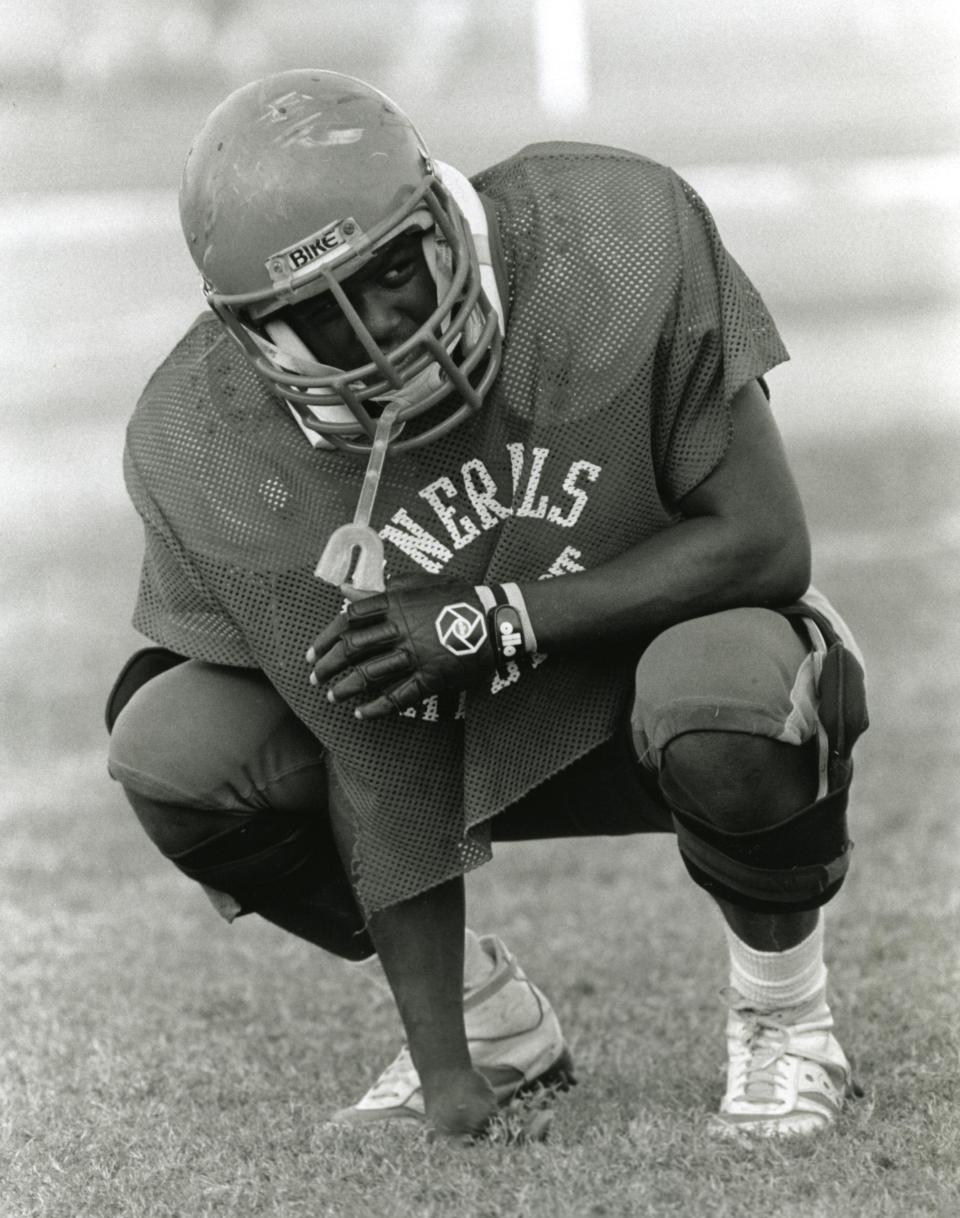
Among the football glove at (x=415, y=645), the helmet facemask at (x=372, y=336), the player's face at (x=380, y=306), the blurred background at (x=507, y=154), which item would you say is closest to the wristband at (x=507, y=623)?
the football glove at (x=415, y=645)

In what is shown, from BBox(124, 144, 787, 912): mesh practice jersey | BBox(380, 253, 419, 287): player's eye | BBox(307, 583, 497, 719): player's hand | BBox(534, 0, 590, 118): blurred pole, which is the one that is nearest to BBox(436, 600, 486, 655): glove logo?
BBox(307, 583, 497, 719): player's hand

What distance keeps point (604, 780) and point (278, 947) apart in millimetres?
1361

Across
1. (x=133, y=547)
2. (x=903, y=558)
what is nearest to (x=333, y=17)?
(x=133, y=547)

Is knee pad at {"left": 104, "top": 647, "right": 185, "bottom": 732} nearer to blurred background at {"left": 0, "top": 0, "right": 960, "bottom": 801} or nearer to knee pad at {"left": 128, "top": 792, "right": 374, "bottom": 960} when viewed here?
knee pad at {"left": 128, "top": 792, "right": 374, "bottom": 960}

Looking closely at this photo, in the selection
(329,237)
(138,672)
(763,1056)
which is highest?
(329,237)

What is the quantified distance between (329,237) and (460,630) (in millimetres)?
524

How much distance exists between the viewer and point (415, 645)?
2426 millimetres

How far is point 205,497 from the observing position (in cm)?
267

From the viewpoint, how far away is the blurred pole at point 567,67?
33.5 feet

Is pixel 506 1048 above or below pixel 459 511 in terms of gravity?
below

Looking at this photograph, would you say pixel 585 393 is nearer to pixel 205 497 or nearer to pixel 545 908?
pixel 205 497

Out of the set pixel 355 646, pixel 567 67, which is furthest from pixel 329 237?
pixel 567 67

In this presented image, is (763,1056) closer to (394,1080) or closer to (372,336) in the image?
(394,1080)

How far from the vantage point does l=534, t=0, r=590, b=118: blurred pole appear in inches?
402
